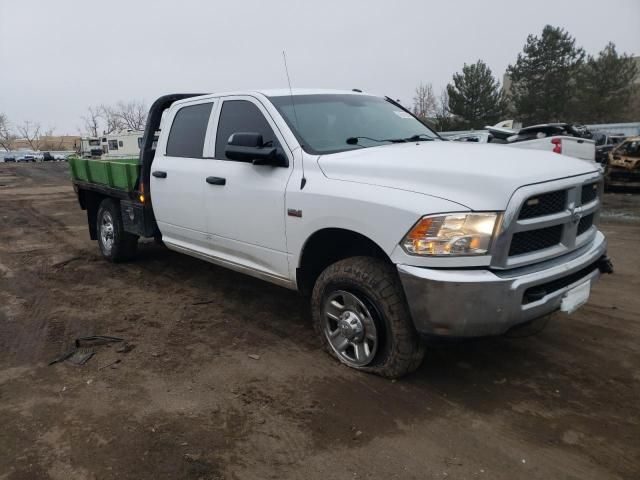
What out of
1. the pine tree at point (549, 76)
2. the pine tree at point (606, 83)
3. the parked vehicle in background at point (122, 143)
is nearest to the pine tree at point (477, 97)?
the pine tree at point (549, 76)

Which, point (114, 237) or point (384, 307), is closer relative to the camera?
point (384, 307)

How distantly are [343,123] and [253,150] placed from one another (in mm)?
818

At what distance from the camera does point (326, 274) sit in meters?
3.59

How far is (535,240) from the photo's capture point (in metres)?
3.04

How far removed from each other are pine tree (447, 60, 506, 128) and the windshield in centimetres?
4240

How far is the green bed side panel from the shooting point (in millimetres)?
5707

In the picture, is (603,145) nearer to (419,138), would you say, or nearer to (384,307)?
(419,138)

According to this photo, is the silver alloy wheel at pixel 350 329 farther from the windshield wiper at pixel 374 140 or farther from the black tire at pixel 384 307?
the windshield wiper at pixel 374 140

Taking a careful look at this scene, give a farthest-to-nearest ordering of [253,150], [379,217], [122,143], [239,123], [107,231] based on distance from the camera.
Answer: [122,143] < [107,231] < [239,123] < [253,150] < [379,217]

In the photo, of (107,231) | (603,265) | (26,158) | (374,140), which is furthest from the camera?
(26,158)

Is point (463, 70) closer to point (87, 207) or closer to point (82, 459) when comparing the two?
point (87, 207)

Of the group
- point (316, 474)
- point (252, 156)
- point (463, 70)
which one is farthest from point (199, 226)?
point (463, 70)

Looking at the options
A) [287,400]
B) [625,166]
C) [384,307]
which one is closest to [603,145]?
[625,166]

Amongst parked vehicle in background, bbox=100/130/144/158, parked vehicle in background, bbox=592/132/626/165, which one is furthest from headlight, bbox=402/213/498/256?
parked vehicle in background, bbox=100/130/144/158
